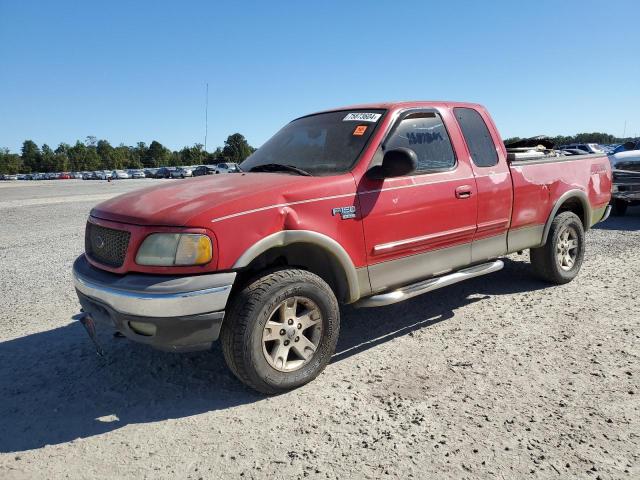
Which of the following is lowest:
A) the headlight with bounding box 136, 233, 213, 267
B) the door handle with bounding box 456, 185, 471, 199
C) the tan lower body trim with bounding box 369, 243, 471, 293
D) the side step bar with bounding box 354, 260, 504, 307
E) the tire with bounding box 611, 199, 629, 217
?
the tire with bounding box 611, 199, 629, 217

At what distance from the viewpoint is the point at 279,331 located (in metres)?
3.08

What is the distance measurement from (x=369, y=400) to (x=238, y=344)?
2.89 feet

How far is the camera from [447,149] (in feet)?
13.6

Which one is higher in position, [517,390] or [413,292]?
[413,292]

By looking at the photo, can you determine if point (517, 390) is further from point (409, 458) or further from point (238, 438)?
point (238, 438)

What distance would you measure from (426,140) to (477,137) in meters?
0.71

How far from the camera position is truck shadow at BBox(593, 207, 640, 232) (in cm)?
888

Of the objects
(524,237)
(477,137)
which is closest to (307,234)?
(477,137)

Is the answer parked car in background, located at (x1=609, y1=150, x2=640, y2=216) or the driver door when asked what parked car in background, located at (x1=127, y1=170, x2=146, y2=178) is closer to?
parked car in background, located at (x1=609, y1=150, x2=640, y2=216)

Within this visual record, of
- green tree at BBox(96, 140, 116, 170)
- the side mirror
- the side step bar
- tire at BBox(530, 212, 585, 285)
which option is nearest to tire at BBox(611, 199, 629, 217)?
tire at BBox(530, 212, 585, 285)

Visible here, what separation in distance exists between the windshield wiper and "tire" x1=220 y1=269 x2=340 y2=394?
2.81ft

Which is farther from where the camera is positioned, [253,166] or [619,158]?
[619,158]

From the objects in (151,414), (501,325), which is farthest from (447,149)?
(151,414)

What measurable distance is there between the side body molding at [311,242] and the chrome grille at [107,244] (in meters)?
0.74
